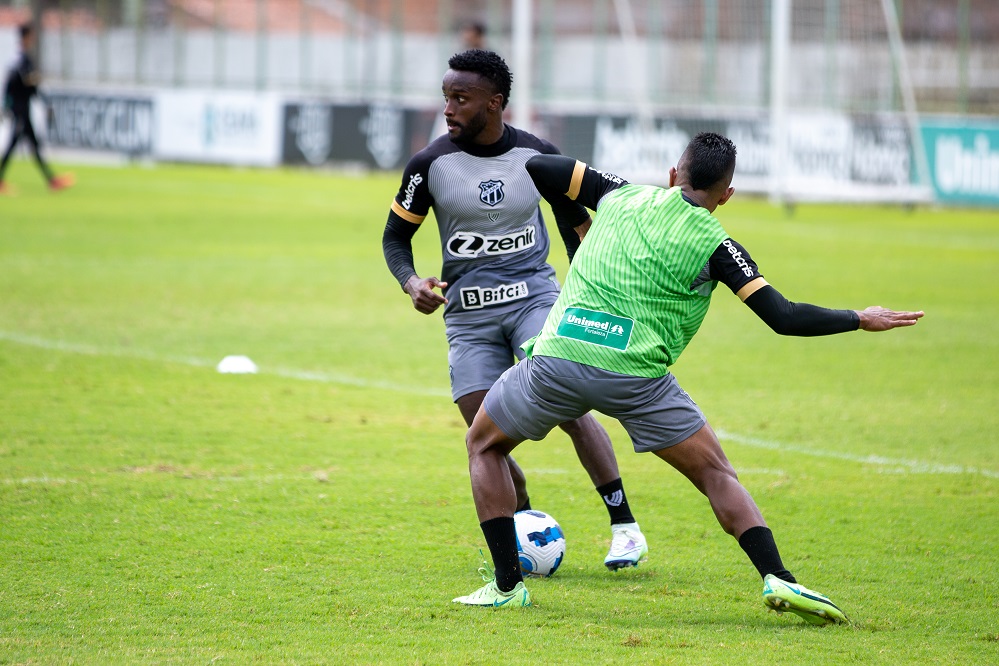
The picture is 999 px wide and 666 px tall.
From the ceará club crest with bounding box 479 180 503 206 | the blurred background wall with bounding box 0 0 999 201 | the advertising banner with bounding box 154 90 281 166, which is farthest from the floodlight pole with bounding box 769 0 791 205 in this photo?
the ceará club crest with bounding box 479 180 503 206

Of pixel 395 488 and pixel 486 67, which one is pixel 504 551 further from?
pixel 486 67

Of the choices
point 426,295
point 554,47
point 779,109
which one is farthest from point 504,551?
point 554,47

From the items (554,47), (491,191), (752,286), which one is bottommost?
(752,286)

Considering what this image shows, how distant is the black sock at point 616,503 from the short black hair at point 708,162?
4.98ft

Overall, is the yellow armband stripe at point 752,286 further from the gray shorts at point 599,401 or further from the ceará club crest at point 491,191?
the ceará club crest at point 491,191

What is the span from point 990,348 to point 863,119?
1328 cm

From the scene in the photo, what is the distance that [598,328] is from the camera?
4.65 m

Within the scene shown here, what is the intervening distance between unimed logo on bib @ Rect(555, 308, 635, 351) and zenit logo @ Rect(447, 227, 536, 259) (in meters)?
1.16

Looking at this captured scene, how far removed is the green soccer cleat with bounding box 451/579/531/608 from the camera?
486cm

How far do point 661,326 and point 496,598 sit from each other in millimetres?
1182

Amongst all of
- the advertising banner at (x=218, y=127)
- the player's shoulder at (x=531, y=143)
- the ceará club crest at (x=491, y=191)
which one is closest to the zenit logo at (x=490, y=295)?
the ceará club crest at (x=491, y=191)

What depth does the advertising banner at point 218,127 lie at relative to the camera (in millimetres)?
31859

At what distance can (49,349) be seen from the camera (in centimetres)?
1022

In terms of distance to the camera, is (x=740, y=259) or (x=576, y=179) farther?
(x=576, y=179)
